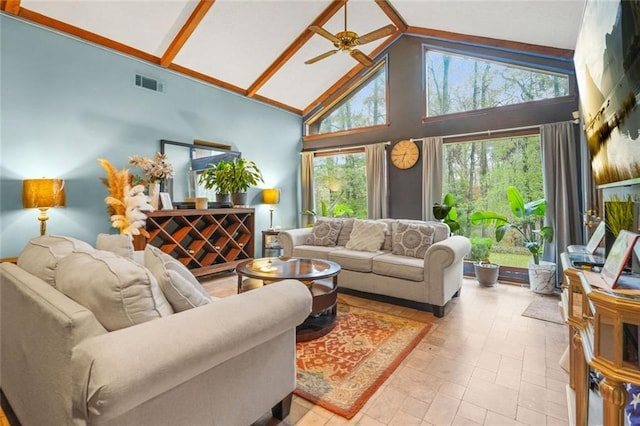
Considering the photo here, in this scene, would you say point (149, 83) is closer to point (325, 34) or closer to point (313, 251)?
point (325, 34)

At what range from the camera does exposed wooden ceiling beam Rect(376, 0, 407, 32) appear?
415 centimetres

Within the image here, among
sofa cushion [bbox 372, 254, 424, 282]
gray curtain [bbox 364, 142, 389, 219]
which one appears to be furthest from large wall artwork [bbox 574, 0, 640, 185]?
gray curtain [bbox 364, 142, 389, 219]

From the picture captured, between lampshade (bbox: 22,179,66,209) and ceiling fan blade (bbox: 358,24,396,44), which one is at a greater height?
ceiling fan blade (bbox: 358,24,396,44)

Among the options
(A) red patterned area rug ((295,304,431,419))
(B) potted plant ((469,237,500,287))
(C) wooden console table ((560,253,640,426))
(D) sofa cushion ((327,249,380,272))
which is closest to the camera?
(C) wooden console table ((560,253,640,426))

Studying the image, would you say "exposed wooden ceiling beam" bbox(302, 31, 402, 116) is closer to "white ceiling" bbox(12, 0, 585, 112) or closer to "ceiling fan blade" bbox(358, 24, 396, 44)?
"white ceiling" bbox(12, 0, 585, 112)

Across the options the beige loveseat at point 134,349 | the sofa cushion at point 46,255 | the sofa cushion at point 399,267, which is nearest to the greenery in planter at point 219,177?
the sofa cushion at point 399,267

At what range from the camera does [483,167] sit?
456cm

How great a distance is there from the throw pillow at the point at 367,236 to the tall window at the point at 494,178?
1609 mm

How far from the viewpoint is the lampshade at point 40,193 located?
9.27 ft

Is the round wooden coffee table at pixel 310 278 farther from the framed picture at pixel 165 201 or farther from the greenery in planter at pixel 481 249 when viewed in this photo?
the greenery in planter at pixel 481 249

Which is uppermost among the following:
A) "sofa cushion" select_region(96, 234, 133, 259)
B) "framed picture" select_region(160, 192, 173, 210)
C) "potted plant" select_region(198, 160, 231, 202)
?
"potted plant" select_region(198, 160, 231, 202)

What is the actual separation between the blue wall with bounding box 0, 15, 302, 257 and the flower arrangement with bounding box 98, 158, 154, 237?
22.0 inches

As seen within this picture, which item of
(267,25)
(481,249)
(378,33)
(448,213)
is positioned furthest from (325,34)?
(481,249)

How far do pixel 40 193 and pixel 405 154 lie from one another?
4761 millimetres
